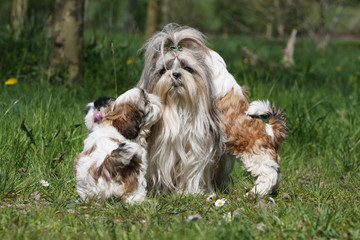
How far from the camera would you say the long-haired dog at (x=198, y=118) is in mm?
3615

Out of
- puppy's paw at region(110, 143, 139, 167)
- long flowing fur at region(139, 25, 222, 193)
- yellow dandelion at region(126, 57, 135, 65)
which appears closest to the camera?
puppy's paw at region(110, 143, 139, 167)

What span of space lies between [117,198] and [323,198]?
169 centimetres

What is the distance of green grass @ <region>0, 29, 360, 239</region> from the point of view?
2.80m

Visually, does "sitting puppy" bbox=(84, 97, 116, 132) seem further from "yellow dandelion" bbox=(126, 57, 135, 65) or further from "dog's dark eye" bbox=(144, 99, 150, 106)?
"yellow dandelion" bbox=(126, 57, 135, 65)

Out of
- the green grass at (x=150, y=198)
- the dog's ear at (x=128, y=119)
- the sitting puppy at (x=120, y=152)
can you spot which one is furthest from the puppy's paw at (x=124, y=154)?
the green grass at (x=150, y=198)

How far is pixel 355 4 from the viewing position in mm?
22719

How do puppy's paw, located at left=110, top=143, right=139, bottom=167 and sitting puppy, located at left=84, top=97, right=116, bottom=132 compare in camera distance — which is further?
sitting puppy, located at left=84, top=97, right=116, bottom=132

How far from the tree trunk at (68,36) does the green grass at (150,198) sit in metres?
0.21

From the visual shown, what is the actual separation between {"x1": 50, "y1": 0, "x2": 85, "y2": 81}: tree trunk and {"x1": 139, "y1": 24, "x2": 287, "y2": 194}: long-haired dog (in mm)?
2769

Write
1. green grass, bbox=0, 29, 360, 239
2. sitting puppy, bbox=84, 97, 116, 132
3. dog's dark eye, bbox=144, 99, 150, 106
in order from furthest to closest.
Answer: sitting puppy, bbox=84, 97, 116, 132, dog's dark eye, bbox=144, 99, 150, 106, green grass, bbox=0, 29, 360, 239

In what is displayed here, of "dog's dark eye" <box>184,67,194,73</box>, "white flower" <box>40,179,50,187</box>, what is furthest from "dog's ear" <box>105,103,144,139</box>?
"white flower" <box>40,179,50,187</box>

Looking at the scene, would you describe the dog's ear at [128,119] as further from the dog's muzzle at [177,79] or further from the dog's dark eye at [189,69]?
the dog's dark eye at [189,69]

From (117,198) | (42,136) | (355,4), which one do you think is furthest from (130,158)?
(355,4)

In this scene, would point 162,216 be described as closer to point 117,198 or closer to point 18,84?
point 117,198
